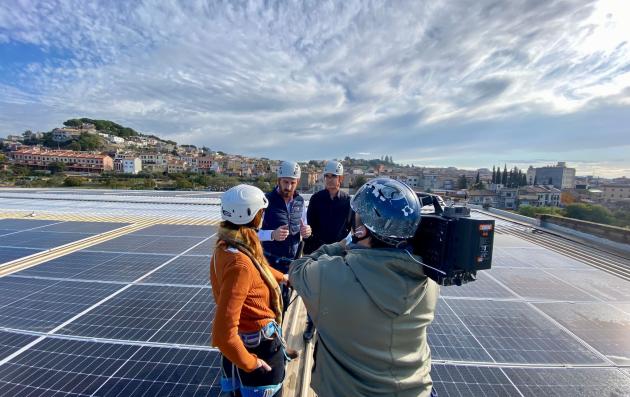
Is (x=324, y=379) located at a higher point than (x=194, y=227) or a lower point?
higher

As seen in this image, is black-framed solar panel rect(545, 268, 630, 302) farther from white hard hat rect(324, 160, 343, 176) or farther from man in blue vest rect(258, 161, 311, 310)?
man in blue vest rect(258, 161, 311, 310)

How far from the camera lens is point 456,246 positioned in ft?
3.96

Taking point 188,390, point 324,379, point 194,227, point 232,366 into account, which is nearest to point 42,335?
point 188,390

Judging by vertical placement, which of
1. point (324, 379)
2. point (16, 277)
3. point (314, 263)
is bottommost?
point (16, 277)

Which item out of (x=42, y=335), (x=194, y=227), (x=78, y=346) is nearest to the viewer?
(x=78, y=346)

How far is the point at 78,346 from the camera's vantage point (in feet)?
9.53

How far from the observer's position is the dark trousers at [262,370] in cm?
175

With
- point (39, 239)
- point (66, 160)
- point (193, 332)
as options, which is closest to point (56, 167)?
point (66, 160)

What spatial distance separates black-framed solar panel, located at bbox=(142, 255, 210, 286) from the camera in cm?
461

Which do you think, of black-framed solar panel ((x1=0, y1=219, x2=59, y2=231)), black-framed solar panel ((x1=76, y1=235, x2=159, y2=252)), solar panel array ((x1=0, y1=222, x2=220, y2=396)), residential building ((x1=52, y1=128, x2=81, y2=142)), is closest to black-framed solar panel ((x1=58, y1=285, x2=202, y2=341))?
solar panel array ((x1=0, y1=222, x2=220, y2=396))

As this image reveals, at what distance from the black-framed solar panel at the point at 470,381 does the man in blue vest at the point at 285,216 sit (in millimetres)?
1823

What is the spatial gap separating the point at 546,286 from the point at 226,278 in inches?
230

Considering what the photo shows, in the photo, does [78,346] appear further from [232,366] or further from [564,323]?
[564,323]

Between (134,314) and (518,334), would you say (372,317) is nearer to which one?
(518,334)
